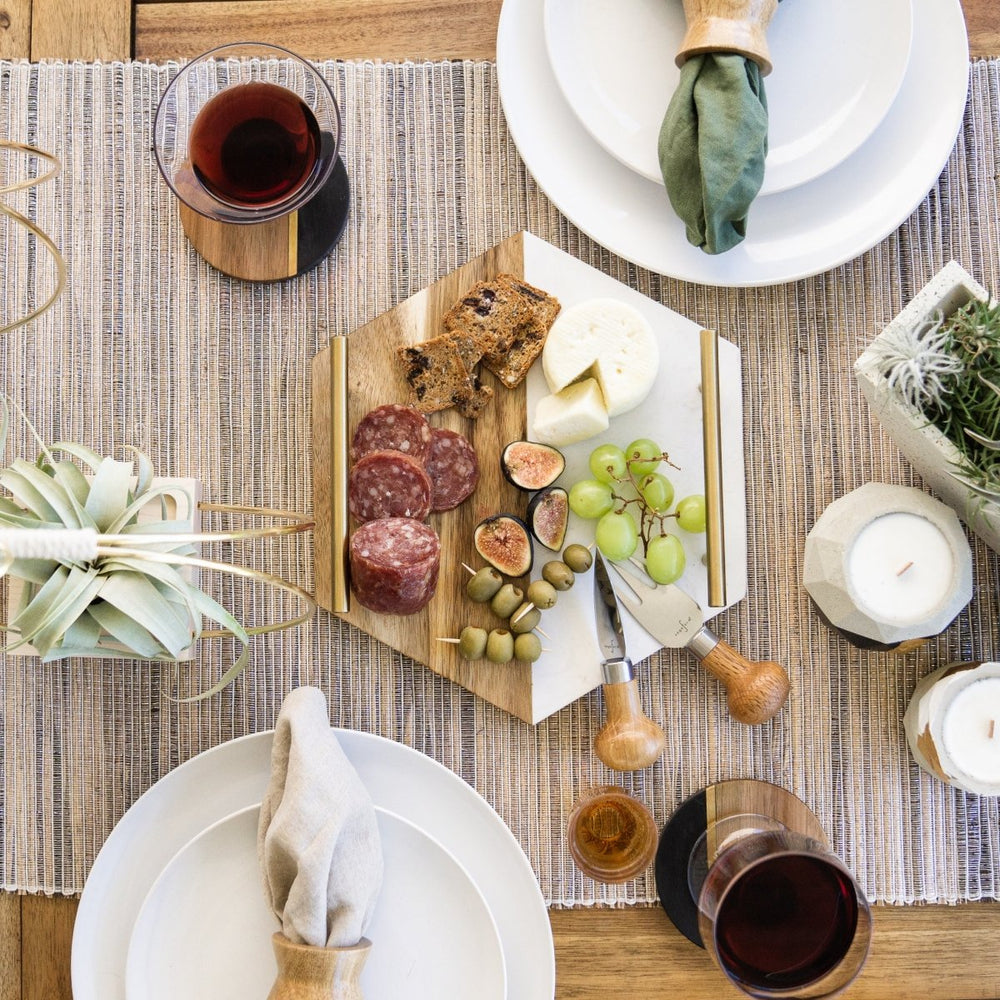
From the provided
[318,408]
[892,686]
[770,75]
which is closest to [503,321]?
[318,408]

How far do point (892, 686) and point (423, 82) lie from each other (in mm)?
986

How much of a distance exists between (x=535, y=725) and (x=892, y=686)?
1.52ft

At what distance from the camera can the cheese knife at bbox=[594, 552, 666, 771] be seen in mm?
1147

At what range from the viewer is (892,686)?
4.06ft

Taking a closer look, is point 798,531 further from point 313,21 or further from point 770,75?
point 313,21

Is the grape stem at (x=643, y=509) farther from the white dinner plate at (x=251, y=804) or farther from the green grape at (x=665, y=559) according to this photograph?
the white dinner plate at (x=251, y=804)

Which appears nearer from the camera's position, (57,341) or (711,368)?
(711,368)

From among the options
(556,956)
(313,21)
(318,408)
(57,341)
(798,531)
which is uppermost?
(313,21)

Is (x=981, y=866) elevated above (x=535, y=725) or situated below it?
below

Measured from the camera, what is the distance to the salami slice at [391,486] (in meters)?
1.12

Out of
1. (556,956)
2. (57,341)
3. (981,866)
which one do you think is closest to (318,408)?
(57,341)

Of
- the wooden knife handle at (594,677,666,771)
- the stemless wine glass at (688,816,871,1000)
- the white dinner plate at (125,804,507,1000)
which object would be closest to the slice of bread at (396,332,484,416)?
the wooden knife handle at (594,677,666,771)

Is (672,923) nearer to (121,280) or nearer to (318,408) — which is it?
(318,408)

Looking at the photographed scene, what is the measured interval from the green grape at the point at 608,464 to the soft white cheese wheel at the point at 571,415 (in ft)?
0.09
